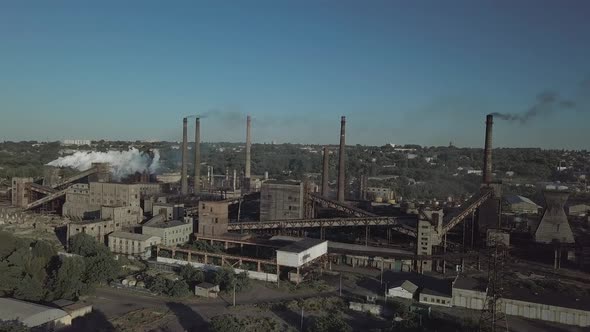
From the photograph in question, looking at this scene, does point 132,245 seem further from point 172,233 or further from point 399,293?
point 399,293

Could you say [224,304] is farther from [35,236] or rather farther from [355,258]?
[35,236]

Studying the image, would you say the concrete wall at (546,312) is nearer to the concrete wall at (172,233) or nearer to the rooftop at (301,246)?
the rooftop at (301,246)

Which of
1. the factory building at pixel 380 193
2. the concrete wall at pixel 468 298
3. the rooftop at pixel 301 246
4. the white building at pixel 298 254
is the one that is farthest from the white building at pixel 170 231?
the factory building at pixel 380 193

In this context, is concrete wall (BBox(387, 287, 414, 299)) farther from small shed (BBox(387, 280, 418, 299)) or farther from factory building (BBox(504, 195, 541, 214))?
factory building (BBox(504, 195, 541, 214))

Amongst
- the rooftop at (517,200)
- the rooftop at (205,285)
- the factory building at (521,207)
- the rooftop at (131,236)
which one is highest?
the rooftop at (517,200)

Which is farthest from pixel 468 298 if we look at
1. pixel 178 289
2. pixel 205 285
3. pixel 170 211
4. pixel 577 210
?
pixel 577 210

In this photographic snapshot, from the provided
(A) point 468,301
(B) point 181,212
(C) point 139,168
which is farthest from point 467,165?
(A) point 468,301

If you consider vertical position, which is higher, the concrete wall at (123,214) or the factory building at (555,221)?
the factory building at (555,221)
